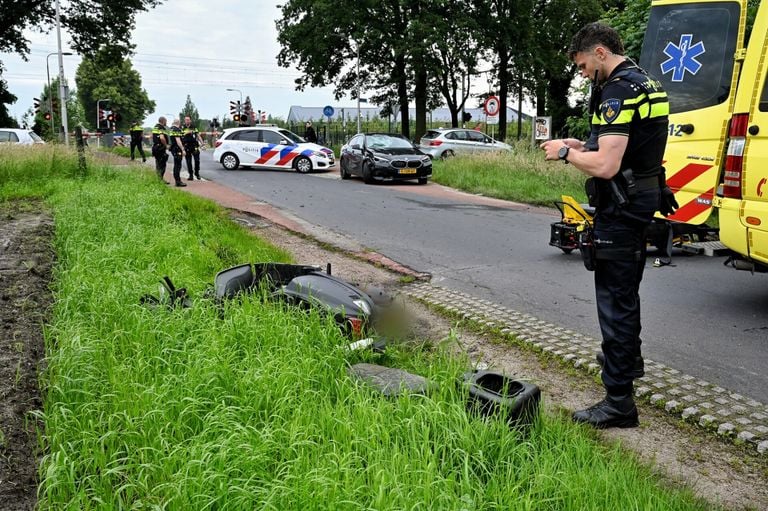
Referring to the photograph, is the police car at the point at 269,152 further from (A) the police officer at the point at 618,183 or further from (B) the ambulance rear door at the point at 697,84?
(A) the police officer at the point at 618,183

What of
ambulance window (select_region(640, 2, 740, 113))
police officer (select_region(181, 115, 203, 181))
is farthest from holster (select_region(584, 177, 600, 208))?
police officer (select_region(181, 115, 203, 181))

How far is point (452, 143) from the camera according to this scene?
27344mm

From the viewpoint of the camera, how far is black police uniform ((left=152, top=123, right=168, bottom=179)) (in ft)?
54.9

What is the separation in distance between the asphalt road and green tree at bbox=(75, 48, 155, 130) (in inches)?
3491

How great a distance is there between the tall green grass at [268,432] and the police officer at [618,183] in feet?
1.26

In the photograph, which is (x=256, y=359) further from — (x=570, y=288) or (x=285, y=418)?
(x=570, y=288)

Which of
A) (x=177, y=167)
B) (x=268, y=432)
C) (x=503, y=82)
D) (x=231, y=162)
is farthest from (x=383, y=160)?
(x=503, y=82)

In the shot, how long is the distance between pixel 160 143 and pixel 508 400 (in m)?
15.4

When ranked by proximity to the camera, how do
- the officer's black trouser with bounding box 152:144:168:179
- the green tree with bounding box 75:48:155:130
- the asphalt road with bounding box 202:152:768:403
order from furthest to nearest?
the green tree with bounding box 75:48:155:130 < the officer's black trouser with bounding box 152:144:168:179 < the asphalt road with bounding box 202:152:768:403

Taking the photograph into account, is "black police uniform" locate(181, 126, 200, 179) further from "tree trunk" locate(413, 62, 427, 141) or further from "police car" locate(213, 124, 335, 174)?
"tree trunk" locate(413, 62, 427, 141)

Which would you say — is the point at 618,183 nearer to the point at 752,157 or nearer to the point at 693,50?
the point at 752,157

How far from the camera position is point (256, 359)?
3729 millimetres

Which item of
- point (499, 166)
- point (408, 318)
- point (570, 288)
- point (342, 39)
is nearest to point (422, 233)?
point (570, 288)

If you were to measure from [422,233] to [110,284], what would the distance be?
219 inches
